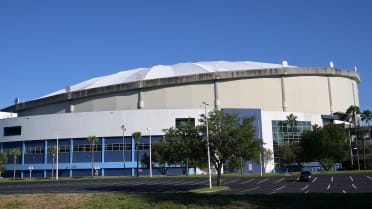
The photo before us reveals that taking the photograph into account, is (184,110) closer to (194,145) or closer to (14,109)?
(194,145)

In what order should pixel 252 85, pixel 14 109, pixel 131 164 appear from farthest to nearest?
pixel 14 109 → pixel 252 85 → pixel 131 164

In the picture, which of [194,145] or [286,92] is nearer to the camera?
[194,145]

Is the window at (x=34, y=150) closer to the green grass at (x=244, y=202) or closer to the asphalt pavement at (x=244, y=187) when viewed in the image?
the asphalt pavement at (x=244, y=187)

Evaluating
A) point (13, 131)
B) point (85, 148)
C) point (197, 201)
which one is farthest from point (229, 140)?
point (13, 131)

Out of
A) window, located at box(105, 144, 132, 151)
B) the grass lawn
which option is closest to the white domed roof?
window, located at box(105, 144, 132, 151)

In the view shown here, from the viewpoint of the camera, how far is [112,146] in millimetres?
92312

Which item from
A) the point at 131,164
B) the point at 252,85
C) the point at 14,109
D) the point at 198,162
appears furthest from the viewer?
the point at 14,109

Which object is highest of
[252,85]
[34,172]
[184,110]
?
[252,85]

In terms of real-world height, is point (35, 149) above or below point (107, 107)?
below

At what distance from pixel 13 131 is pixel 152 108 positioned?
33409 millimetres

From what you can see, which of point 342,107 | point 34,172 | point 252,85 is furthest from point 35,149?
point 342,107

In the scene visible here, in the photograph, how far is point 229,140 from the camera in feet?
138

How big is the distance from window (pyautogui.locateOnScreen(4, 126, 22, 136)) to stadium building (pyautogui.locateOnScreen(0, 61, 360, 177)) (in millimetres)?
235

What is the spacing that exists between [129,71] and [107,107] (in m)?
22.0
